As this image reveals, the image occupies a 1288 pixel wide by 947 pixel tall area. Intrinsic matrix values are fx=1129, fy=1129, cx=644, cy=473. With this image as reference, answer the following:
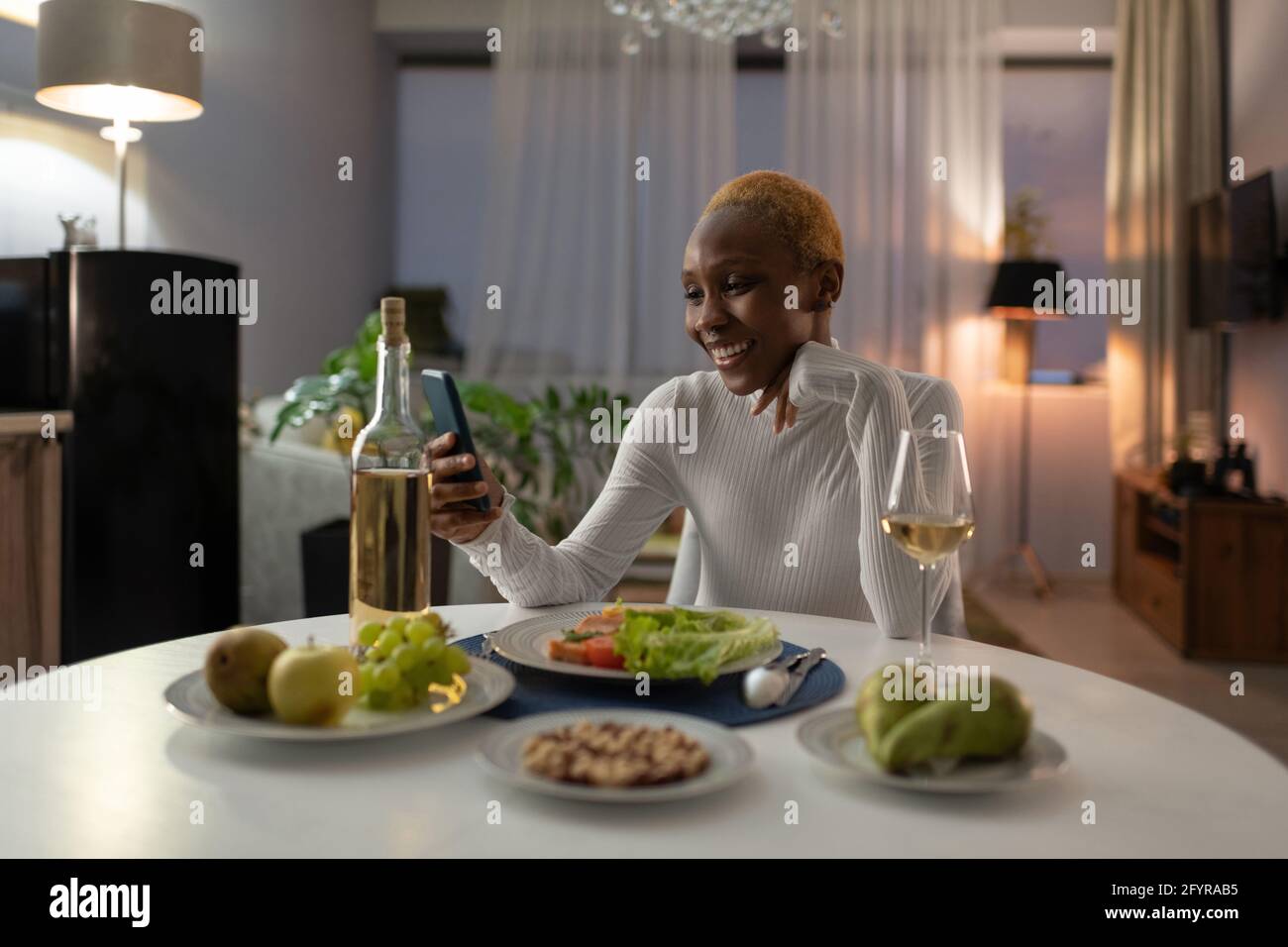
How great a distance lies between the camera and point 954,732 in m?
0.75

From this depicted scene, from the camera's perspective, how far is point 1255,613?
4.10 metres

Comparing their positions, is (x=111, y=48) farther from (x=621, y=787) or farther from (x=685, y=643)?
(x=621, y=787)

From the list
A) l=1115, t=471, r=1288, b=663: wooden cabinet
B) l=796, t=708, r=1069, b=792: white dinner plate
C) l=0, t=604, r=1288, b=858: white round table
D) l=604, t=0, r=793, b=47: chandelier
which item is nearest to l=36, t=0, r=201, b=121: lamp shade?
l=604, t=0, r=793, b=47: chandelier

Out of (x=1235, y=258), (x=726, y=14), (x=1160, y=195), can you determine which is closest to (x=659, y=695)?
(x=726, y=14)

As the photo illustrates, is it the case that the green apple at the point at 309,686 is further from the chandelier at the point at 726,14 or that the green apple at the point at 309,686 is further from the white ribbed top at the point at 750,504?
the chandelier at the point at 726,14

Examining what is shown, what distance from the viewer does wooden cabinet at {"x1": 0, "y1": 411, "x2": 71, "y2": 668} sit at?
2764mm

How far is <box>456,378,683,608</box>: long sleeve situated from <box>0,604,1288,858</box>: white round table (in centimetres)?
52

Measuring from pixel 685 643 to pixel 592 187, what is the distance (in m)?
5.31

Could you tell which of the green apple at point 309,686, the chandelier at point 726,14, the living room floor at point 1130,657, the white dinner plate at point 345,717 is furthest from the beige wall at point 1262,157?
the green apple at point 309,686

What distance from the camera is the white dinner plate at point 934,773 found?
733 mm

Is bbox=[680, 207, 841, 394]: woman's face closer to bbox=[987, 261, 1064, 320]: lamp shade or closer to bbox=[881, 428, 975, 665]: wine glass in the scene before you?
bbox=[881, 428, 975, 665]: wine glass

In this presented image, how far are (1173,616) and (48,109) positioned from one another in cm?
432
